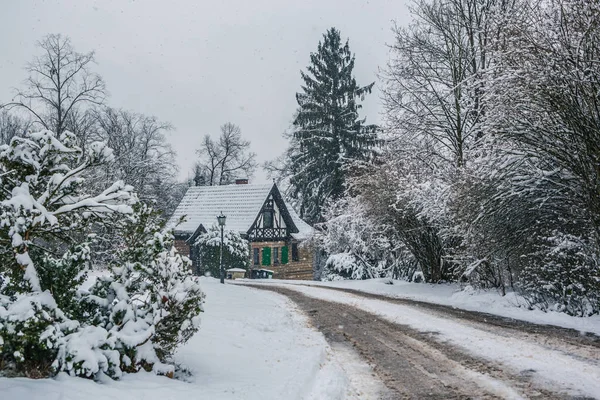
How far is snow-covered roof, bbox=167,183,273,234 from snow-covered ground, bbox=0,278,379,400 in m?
28.0

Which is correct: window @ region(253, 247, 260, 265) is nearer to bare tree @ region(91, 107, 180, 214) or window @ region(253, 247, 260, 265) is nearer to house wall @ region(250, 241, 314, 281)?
house wall @ region(250, 241, 314, 281)

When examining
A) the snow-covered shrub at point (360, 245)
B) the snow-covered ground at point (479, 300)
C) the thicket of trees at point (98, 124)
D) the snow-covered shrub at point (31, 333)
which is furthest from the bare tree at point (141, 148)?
the snow-covered shrub at point (31, 333)

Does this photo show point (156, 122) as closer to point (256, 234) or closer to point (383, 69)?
point (256, 234)

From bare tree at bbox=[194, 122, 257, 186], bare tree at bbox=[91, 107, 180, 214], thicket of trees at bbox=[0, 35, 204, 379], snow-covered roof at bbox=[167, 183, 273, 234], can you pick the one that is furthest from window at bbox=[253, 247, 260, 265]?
thicket of trees at bbox=[0, 35, 204, 379]

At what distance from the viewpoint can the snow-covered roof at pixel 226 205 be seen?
130ft

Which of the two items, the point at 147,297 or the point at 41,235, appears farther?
the point at 147,297

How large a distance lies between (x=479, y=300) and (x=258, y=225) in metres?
26.8

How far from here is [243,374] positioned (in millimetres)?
6848

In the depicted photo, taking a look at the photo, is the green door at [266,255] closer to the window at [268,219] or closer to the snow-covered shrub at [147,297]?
the window at [268,219]

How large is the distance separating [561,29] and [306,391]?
8996 millimetres

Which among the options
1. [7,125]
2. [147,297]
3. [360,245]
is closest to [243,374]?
[147,297]

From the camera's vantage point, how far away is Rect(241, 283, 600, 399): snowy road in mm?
6070

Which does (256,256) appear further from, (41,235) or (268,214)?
(41,235)

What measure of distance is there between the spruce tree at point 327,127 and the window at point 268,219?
300 cm
